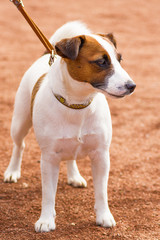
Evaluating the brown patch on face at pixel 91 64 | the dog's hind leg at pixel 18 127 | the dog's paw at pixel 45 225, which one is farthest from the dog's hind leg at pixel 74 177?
the brown patch on face at pixel 91 64

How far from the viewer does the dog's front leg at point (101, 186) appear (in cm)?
397

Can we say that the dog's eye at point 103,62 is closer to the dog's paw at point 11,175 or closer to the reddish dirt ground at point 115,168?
the reddish dirt ground at point 115,168

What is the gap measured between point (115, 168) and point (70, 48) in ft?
8.09

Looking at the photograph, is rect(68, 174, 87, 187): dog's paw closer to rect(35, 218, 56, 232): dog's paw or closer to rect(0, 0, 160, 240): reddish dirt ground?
rect(0, 0, 160, 240): reddish dirt ground

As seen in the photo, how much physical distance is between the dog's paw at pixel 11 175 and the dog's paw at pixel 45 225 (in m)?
1.14

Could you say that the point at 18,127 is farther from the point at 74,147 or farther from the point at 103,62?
the point at 103,62

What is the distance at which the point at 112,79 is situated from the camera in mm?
3352

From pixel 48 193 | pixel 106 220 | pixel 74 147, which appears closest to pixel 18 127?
pixel 48 193

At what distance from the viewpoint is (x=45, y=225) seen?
4016 millimetres

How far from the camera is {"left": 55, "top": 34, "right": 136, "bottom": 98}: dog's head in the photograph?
11.0 feet

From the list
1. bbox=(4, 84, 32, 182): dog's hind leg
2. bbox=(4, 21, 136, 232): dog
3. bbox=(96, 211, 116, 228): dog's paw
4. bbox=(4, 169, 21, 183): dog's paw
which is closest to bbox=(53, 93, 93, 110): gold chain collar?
bbox=(4, 21, 136, 232): dog

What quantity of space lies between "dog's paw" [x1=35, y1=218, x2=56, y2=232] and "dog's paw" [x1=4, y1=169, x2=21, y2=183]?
114cm

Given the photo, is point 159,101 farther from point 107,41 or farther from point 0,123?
point 107,41

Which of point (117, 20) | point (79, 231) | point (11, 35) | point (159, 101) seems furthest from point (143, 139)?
point (117, 20)
